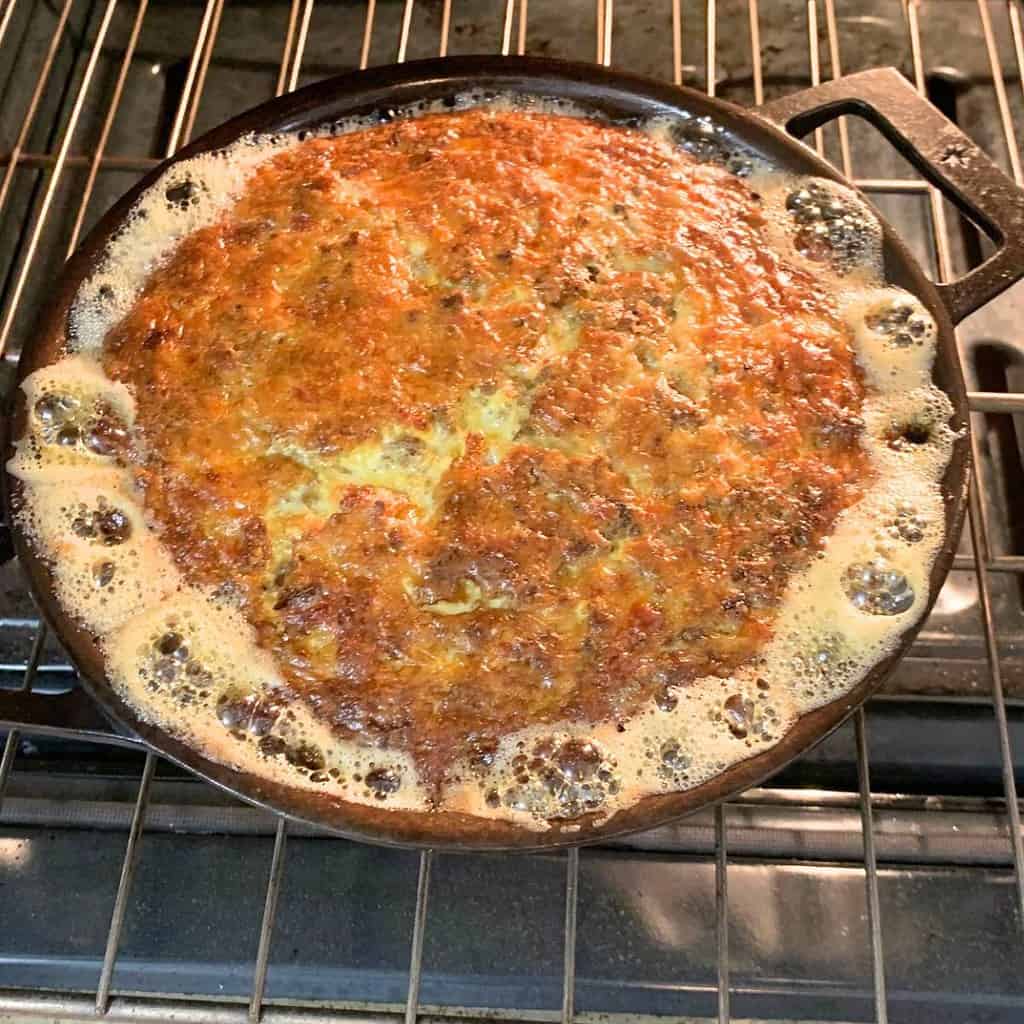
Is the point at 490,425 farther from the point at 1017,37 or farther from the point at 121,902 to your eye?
the point at 1017,37

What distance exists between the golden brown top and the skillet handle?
0.12 meters

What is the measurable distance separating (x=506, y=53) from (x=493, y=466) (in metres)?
0.62

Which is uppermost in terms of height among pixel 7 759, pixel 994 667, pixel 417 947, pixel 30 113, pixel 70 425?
pixel 30 113

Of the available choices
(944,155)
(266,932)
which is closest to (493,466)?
(266,932)

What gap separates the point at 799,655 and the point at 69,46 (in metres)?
1.43

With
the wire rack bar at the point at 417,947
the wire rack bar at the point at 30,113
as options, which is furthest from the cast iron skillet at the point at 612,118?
the wire rack bar at the point at 30,113

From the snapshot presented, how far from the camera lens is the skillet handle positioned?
997mm

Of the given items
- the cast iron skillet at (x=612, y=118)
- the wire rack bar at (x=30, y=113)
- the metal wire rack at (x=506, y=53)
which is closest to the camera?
the cast iron skillet at (x=612, y=118)

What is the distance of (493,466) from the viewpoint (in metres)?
0.93

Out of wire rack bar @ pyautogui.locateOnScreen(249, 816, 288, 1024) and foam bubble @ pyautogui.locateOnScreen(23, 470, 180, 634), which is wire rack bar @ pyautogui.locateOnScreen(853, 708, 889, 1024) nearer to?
wire rack bar @ pyautogui.locateOnScreen(249, 816, 288, 1024)

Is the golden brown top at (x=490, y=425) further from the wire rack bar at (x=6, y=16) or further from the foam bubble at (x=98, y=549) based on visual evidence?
the wire rack bar at (x=6, y=16)

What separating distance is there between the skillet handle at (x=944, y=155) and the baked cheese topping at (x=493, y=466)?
0.23 feet

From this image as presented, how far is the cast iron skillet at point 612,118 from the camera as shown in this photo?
816 mm

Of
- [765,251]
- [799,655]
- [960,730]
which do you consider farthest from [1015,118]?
[799,655]
